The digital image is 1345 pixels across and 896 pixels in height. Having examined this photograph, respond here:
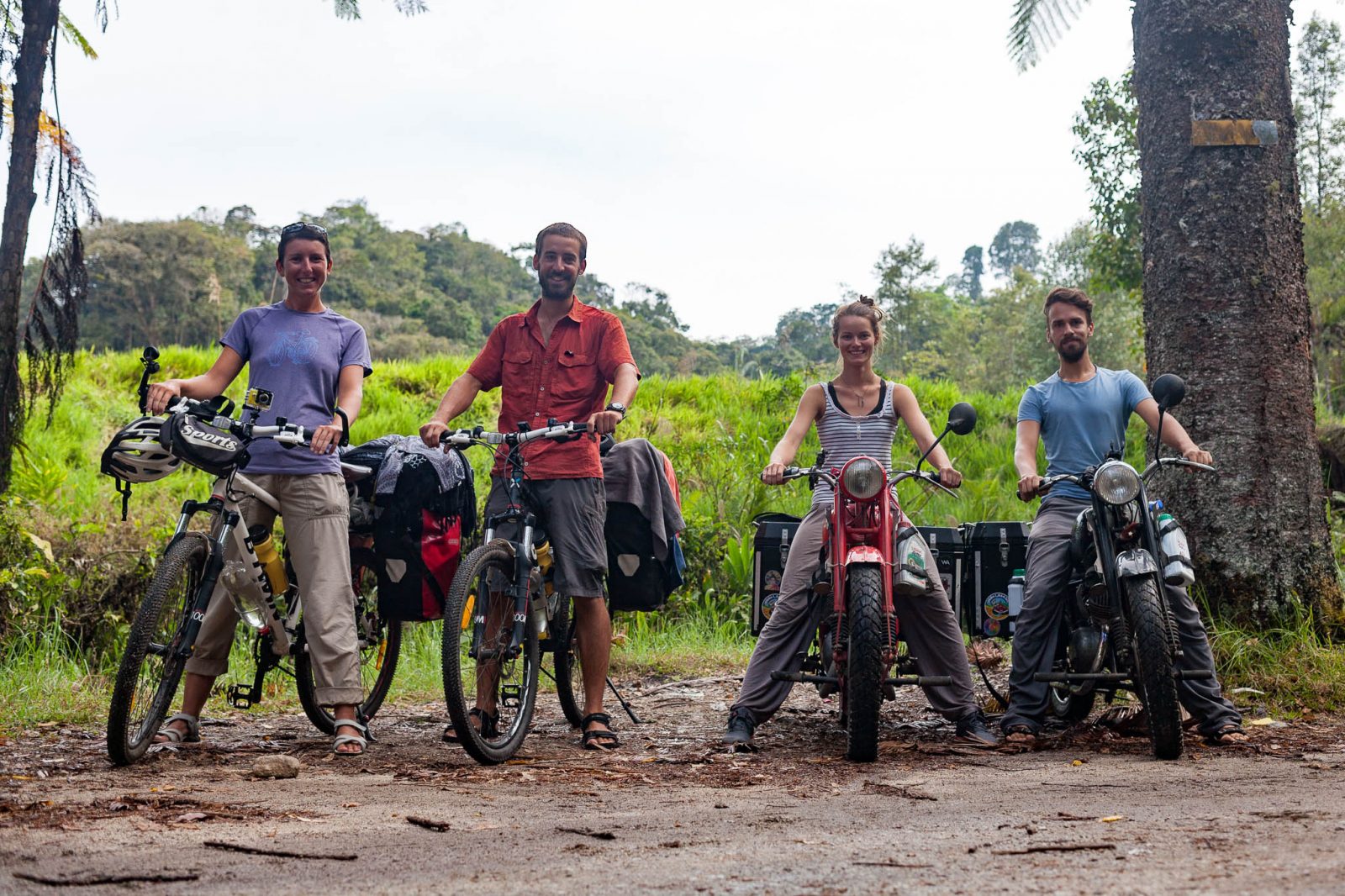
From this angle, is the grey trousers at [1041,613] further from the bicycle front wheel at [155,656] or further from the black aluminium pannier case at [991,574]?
the bicycle front wheel at [155,656]

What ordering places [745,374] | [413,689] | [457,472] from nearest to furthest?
[457,472] → [413,689] → [745,374]

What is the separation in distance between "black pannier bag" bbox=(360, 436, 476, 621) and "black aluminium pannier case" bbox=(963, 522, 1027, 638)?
250 centimetres

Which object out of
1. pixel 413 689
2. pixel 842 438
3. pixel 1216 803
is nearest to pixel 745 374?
pixel 413 689

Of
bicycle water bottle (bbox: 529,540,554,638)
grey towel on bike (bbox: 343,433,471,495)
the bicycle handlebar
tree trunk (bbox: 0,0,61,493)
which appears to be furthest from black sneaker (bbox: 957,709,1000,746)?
tree trunk (bbox: 0,0,61,493)

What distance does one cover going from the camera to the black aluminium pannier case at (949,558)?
20.4ft

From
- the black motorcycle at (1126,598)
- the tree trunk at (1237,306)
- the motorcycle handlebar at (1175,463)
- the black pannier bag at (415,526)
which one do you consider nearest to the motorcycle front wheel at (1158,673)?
the black motorcycle at (1126,598)

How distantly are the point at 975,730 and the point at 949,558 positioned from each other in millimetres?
910

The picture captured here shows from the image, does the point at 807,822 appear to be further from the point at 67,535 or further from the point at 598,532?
the point at 67,535

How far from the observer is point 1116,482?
17.3 feet

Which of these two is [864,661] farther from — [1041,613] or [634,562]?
[634,562]

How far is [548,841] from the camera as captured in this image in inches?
133

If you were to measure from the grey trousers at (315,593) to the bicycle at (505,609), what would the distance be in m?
0.53

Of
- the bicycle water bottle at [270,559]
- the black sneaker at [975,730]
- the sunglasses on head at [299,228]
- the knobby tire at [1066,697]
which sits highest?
the sunglasses on head at [299,228]

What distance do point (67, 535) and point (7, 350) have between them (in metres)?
3.12
